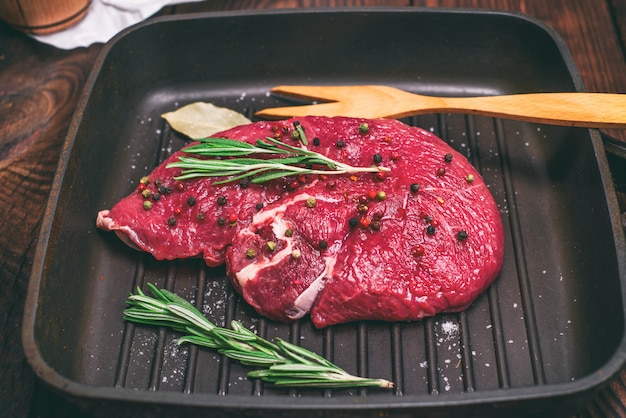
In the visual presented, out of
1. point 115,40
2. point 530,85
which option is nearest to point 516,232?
point 530,85

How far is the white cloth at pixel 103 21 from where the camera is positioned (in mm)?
3828

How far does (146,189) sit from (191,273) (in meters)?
0.43

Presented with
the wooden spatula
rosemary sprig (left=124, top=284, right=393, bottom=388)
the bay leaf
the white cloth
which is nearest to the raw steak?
rosemary sprig (left=124, top=284, right=393, bottom=388)

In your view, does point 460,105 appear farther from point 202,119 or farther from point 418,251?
point 202,119

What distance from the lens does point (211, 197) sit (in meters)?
2.83

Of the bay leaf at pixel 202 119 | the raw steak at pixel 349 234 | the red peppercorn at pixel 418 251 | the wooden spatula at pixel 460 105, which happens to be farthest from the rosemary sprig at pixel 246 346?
the wooden spatula at pixel 460 105

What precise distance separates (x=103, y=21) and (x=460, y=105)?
222cm

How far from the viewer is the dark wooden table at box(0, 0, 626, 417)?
2.70 metres

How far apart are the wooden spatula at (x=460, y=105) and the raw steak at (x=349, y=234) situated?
0.35m

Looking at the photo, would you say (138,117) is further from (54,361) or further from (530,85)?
(530,85)

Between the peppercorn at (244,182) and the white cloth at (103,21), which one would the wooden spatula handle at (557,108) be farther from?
the white cloth at (103,21)

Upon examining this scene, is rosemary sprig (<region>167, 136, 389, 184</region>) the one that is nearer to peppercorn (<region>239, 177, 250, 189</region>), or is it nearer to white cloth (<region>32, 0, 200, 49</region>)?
peppercorn (<region>239, 177, 250, 189</region>)

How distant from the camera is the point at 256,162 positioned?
2777 mm

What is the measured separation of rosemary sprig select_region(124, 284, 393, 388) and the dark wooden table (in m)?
0.53
